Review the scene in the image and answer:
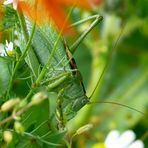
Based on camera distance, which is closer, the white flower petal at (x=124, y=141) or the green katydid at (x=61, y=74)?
the green katydid at (x=61, y=74)

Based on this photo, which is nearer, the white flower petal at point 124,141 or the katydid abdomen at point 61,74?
the katydid abdomen at point 61,74

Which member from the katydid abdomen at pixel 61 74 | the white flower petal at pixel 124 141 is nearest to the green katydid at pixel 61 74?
the katydid abdomen at pixel 61 74

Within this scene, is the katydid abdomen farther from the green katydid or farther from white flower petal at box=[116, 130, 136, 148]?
white flower petal at box=[116, 130, 136, 148]

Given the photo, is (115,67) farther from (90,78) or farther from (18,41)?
(18,41)

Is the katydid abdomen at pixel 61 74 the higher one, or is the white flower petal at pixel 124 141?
the katydid abdomen at pixel 61 74

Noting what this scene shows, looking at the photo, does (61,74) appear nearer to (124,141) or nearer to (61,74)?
(61,74)

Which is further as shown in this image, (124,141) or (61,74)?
(124,141)

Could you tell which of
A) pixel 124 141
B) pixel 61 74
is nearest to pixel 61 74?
pixel 61 74

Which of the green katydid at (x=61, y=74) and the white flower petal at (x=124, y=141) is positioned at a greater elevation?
the green katydid at (x=61, y=74)

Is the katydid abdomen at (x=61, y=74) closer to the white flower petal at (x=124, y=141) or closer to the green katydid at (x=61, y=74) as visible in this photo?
the green katydid at (x=61, y=74)
